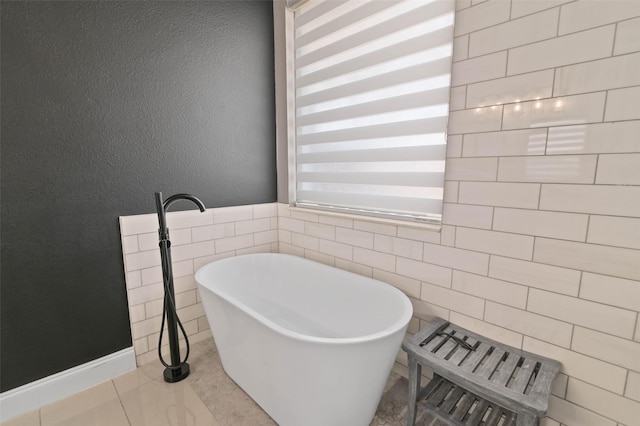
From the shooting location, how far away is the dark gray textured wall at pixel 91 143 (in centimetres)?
148

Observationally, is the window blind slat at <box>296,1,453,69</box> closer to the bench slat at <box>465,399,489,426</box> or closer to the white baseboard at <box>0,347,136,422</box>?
the bench slat at <box>465,399,489,426</box>

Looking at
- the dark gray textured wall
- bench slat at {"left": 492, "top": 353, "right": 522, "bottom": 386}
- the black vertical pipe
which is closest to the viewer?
bench slat at {"left": 492, "top": 353, "right": 522, "bottom": 386}

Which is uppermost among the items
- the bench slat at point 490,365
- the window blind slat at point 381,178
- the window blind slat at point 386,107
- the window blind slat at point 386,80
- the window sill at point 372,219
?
the window blind slat at point 386,80

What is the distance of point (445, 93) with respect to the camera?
1.53 meters

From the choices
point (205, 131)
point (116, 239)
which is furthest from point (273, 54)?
point (116, 239)

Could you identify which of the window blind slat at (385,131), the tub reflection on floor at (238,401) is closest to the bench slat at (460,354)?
the tub reflection on floor at (238,401)

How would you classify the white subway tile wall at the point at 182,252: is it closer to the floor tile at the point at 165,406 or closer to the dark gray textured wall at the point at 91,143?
the dark gray textured wall at the point at 91,143

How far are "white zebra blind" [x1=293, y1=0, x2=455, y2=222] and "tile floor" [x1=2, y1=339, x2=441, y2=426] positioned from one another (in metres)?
1.08

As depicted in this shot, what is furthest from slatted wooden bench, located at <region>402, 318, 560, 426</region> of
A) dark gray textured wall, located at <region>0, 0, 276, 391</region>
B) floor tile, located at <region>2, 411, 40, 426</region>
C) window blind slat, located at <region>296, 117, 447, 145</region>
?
floor tile, located at <region>2, 411, 40, 426</region>

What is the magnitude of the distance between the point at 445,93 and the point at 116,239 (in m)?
2.09

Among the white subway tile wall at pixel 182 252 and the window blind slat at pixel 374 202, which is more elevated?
the window blind slat at pixel 374 202

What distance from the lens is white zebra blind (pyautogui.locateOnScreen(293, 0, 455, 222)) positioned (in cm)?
159

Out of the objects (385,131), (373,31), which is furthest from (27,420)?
(373,31)

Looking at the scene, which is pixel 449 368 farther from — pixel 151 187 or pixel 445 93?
pixel 151 187
